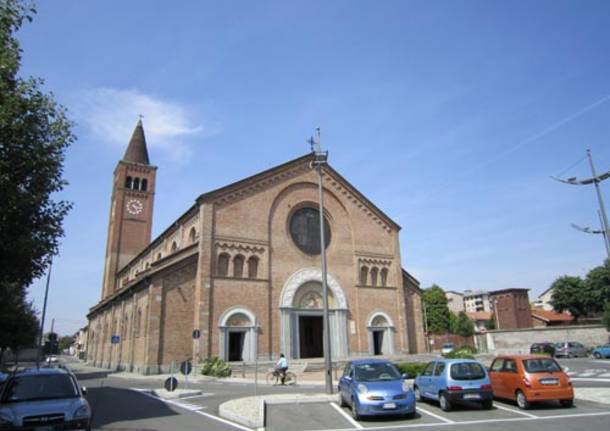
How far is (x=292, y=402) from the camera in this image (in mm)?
14312

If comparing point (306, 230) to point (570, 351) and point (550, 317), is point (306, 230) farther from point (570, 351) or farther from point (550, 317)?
point (550, 317)

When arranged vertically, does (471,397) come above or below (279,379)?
above

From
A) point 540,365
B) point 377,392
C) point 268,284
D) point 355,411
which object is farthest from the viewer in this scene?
point 268,284

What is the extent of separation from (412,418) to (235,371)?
58.7ft

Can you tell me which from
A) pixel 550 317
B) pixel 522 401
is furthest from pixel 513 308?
pixel 522 401

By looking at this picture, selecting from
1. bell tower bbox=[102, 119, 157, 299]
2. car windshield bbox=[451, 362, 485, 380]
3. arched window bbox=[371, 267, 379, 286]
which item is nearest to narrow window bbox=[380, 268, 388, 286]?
arched window bbox=[371, 267, 379, 286]

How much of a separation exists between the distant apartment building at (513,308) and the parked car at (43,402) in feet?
192

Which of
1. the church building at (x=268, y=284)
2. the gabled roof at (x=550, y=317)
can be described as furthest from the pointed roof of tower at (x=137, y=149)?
the gabled roof at (x=550, y=317)

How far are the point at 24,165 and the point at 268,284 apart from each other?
20.4m

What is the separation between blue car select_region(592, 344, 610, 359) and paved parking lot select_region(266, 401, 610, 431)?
26.8 metres

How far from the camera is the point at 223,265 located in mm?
30812

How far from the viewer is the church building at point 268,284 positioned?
2873cm

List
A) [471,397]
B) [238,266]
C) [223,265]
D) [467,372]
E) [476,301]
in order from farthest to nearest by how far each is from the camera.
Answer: [476,301], [238,266], [223,265], [467,372], [471,397]

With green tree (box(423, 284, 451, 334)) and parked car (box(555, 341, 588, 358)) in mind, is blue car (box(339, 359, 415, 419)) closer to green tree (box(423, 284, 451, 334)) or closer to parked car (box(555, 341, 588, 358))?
parked car (box(555, 341, 588, 358))
